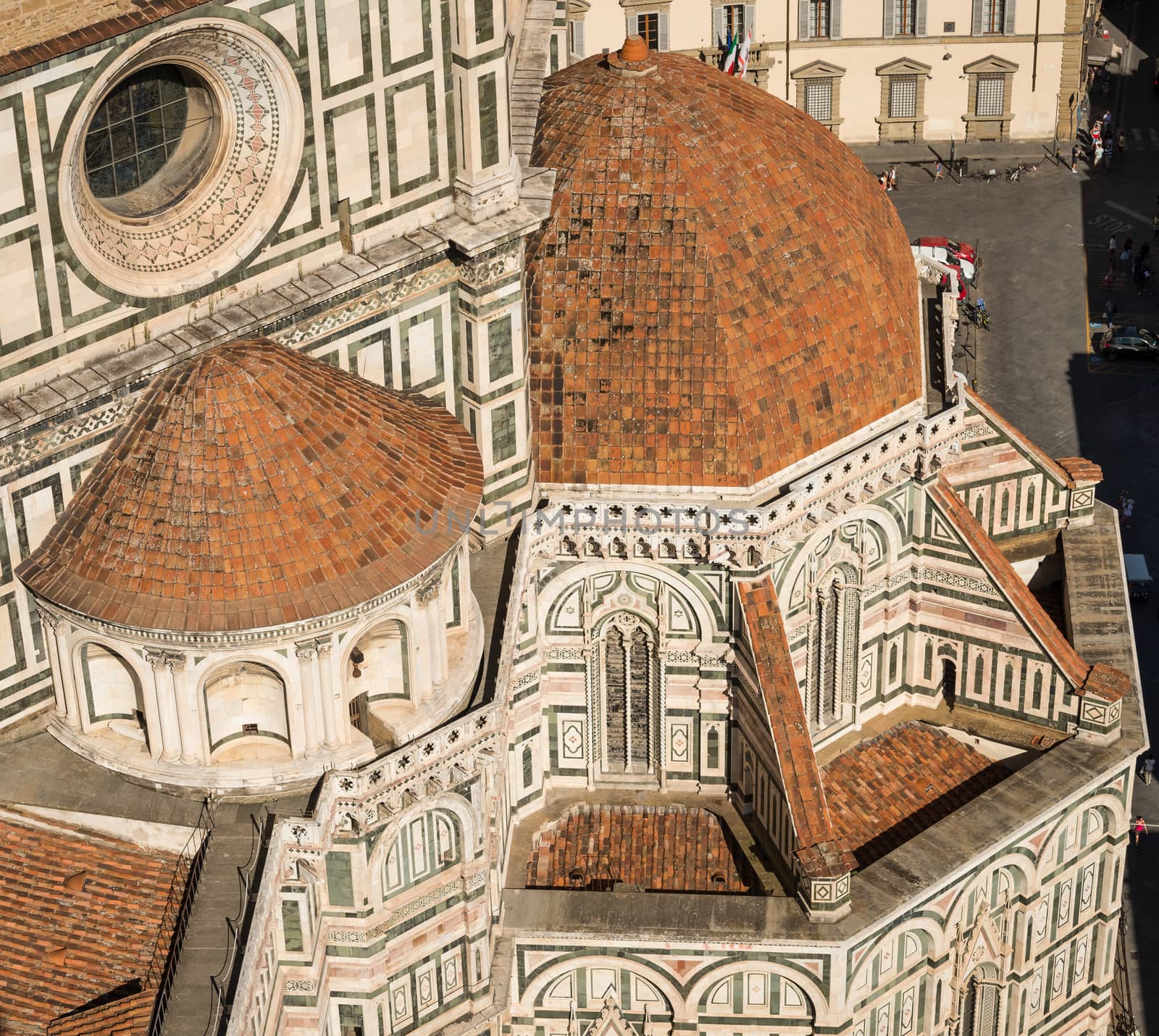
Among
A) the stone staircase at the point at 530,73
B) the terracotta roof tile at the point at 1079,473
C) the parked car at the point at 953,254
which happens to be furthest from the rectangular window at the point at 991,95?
the stone staircase at the point at 530,73

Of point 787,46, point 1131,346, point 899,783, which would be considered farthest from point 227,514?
point 787,46

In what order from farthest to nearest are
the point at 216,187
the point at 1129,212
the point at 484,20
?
the point at 1129,212
the point at 484,20
the point at 216,187

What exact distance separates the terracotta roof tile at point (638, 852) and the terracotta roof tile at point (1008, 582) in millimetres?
9334

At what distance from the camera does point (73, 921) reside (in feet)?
193

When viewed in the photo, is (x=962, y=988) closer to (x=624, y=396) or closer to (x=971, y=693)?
(x=971, y=693)

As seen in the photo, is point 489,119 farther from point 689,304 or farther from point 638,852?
point 638,852

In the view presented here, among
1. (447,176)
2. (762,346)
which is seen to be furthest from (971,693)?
(447,176)

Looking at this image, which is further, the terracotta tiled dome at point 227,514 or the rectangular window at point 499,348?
the rectangular window at point 499,348

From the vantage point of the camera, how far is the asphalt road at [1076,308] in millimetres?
100250

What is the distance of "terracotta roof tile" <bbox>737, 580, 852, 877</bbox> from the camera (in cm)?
6794

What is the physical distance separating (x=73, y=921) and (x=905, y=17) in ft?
227

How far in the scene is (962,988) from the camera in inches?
2886

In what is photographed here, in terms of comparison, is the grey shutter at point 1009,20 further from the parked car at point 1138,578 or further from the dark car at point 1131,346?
the parked car at point 1138,578

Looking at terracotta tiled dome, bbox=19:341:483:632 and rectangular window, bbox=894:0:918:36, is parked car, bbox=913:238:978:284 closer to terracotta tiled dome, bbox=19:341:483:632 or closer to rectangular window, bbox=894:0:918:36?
rectangular window, bbox=894:0:918:36
